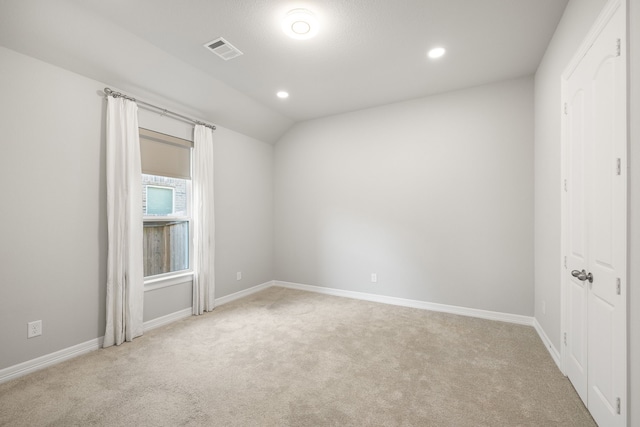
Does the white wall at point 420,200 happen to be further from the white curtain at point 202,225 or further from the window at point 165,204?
the window at point 165,204

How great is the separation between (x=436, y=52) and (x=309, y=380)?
129 inches

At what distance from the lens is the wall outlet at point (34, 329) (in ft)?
7.45

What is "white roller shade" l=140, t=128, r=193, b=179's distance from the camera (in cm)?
319

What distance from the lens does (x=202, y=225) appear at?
12.1 feet

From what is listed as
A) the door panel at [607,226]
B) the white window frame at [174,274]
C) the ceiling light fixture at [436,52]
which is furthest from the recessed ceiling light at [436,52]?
the white window frame at [174,274]

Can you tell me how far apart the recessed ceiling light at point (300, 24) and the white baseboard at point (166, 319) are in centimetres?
339

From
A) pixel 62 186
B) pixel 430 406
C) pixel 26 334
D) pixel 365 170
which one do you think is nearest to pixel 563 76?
pixel 365 170

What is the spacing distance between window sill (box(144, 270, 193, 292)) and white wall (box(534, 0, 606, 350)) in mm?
4018

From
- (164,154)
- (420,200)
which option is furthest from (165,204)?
(420,200)

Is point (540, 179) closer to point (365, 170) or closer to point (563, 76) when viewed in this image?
point (563, 76)

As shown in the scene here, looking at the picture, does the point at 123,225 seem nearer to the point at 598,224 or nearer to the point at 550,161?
the point at 598,224

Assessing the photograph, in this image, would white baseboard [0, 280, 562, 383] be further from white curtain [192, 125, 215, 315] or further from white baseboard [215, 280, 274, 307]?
white curtain [192, 125, 215, 315]

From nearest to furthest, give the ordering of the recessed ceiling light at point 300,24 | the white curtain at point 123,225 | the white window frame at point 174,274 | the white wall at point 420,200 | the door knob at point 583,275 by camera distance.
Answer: the door knob at point 583,275 → the recessed ceiling light at point 300,24 → the white curtain at point 123,225 → the white window frame at point 174,274 → the white wall at point 420,200

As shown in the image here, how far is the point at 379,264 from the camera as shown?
4.15 meters
